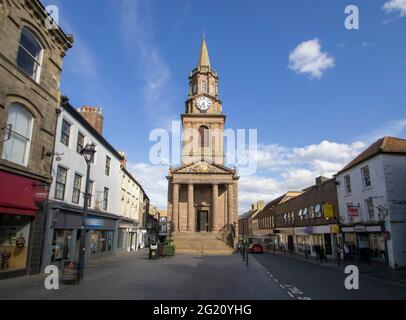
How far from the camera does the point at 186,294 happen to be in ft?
34.0

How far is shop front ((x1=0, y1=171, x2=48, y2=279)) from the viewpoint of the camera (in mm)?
12320

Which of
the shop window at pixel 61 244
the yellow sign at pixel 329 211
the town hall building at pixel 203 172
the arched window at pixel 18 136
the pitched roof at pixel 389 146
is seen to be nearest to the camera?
the arched window at pixel 18 136

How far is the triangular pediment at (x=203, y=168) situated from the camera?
1943 inches

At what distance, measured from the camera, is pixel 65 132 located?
18000 mm

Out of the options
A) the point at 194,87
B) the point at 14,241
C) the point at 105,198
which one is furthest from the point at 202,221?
the point at 14,241

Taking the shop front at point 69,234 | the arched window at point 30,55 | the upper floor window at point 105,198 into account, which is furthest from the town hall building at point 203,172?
the arched window at point 30,55

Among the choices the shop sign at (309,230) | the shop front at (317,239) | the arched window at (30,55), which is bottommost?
the shop front at (317,239)

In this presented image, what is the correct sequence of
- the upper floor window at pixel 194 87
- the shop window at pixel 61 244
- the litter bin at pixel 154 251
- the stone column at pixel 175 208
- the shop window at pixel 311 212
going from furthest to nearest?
1. the upper floor window at pixel 194 87
2. the stone column at pixel 175 208
3. the shop window at pixel 311 212
4. the litter bin at pixel 154 251
5. the shop window at pixel 61 244

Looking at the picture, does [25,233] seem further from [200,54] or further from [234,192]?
[200,54]

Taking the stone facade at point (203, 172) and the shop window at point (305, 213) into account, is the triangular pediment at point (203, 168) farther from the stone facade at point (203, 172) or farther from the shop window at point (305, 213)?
the shop window at point (305, 213)

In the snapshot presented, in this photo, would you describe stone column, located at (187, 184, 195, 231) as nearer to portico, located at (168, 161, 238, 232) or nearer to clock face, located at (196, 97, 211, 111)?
portico, located at (168, 161, 238, 232)

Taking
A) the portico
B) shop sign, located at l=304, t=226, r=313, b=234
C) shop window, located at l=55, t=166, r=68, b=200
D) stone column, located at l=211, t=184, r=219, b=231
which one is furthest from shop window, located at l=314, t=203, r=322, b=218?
shop window, located at l=55, t=166, r=68, b=200

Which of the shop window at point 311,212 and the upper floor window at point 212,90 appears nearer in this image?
the shop window at point 311,212
